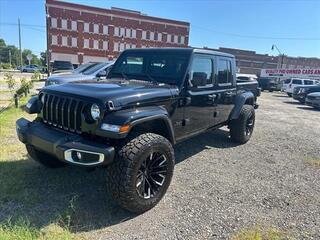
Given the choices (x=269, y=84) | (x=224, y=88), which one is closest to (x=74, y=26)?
(x=269, y=84)

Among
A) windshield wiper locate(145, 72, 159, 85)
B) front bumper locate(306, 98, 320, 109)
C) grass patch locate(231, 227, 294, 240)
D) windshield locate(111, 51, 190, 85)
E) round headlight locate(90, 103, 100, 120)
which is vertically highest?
windshield locate(111, 51, 190, 85)

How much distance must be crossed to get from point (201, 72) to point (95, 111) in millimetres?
2100

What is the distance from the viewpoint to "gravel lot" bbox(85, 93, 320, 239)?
327 centimetres

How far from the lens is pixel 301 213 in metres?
3.74

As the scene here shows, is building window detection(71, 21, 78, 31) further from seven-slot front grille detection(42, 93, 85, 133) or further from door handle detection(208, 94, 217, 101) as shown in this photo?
seven-slot front grille detection(42, 93, 85, 133)

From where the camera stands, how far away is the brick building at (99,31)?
185 ft

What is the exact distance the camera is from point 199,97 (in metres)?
4.71

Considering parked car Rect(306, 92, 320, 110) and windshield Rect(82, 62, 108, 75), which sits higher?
windshield Rect(82, 62, 108, 75)

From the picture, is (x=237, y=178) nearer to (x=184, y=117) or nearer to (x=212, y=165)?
(x=212, y=165)

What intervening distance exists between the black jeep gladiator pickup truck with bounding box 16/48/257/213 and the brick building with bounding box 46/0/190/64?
5604 centimetres

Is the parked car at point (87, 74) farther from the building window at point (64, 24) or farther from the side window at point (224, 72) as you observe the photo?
the building window at point (64, 24)

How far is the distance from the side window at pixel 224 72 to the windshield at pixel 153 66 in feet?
3.79

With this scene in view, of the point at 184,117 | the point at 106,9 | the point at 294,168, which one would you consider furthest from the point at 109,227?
the point at 106,9

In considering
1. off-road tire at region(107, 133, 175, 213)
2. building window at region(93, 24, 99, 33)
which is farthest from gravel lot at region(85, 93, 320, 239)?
building window at region(93, 24, 99, 33)
